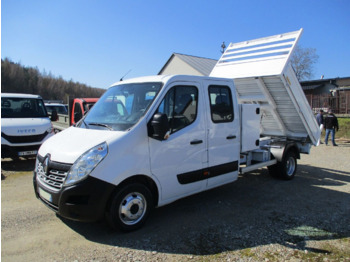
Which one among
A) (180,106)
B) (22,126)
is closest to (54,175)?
(180,106)

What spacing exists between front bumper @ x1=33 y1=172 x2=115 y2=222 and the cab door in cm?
82

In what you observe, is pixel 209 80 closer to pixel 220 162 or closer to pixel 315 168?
pixel 220 162

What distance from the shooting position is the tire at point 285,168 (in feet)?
22.3

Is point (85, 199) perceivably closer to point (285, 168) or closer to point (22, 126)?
point (285, 168)

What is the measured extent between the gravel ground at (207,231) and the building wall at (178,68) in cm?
2424

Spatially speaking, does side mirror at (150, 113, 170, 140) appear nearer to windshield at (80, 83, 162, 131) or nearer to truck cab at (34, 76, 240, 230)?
truck cab at (34, 76, 240, 230)

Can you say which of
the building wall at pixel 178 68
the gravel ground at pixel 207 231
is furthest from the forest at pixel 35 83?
the gravel ground at pixel 207 231

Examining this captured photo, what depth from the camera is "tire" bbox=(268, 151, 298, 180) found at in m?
6.80

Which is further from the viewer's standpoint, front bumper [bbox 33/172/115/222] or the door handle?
the door handle

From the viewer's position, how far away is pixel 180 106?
4.37 metres

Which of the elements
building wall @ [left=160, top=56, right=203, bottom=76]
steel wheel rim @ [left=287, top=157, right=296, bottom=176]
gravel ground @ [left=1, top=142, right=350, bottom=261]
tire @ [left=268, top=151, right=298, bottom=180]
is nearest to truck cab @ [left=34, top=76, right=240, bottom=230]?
gravel ground @ [left=1, top=142, right=350, bottom=261]

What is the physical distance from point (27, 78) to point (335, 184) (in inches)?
2660

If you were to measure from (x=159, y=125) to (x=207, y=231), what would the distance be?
69.0 inches

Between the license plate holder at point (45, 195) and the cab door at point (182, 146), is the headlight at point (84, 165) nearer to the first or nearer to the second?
the license plate holder at point (45, 195)
